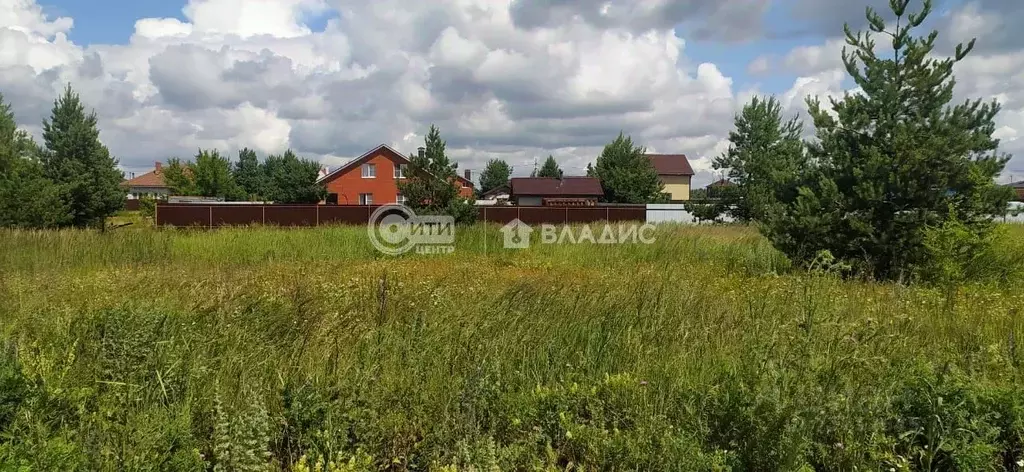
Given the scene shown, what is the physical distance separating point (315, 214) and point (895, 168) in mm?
22390

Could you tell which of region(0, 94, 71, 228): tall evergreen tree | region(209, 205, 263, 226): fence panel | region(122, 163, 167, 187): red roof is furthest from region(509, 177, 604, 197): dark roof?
region(122, 163, 167, 187): red roof

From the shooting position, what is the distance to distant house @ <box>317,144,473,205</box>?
47.6 metres

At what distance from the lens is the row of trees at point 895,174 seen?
23.0ft

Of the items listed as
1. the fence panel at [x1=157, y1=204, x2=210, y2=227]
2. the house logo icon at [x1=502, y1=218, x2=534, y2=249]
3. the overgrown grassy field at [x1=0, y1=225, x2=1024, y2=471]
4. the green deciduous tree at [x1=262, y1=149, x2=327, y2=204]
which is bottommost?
the overgrown grassy field at [x1=0, y1=225, x2=1024, y2=471]

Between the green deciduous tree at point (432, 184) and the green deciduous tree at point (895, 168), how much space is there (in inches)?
409

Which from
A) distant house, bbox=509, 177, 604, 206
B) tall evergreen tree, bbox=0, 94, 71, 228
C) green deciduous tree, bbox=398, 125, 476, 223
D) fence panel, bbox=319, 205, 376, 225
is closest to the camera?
green deciduous tree, bbox=398, 125, 476, 223

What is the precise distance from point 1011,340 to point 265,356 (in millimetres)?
4424

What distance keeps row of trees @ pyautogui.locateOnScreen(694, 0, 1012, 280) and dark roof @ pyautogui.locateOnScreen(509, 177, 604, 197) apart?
148 ft

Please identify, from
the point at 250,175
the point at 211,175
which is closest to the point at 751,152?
the point at 211,175

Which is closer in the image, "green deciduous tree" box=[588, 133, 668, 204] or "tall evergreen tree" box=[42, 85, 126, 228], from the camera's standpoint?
"tall evergreen tree" box=[42, 85, 126, 228]

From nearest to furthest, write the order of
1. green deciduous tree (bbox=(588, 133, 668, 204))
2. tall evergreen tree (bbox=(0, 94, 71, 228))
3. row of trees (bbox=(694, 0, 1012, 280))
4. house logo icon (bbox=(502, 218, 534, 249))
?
row of trees (bbox=(694, 0, 1012, 280)) → house logo icon (bbox=(502, 218, 534, 249)) → tall evergreen tree (bbox=(0, 94, 71, 228)) → green deciduous tree (bbox=(588, 133, 668, 204))

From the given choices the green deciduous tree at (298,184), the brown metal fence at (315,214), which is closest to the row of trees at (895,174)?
the brown metal fence at (315,214)

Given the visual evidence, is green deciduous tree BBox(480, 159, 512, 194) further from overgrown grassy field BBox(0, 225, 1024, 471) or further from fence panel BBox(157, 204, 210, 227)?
overgrown grassy field BBox(0, 225, 1024, 471)

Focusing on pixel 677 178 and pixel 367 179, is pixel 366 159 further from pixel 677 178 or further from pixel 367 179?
pixel 677 178
